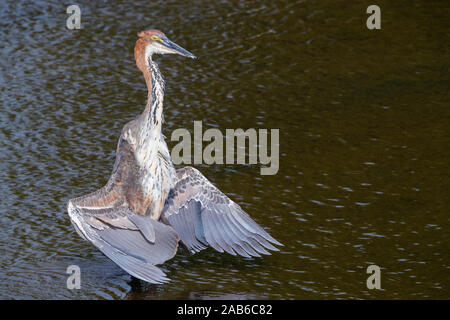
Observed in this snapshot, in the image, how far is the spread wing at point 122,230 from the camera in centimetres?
737

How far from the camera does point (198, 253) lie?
334 inches

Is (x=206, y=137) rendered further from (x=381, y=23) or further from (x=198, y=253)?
(x=381, y=23)

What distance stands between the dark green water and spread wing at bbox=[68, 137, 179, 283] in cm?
33

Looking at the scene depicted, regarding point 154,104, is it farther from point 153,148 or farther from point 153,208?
point 153,208

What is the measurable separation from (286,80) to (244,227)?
4479mm

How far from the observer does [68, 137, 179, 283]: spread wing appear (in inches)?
290

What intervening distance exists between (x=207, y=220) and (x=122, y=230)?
3.09 ft

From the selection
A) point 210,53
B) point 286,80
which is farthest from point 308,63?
point 210,53

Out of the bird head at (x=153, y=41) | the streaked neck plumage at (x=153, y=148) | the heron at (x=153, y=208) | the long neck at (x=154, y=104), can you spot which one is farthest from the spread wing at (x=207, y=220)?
the bird head at (x=153, y=41)

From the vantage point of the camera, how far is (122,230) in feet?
25.4

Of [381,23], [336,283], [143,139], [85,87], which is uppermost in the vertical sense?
[381,23]

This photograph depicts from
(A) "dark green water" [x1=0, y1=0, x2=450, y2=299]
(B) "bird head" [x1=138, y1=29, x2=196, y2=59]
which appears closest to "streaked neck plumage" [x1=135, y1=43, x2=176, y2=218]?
(B) "bird head" [x1=138, y1=29, x2=196, y2=59]

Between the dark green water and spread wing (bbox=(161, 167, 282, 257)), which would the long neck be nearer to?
spread wing (bbox=(161, 167, 282, 257))

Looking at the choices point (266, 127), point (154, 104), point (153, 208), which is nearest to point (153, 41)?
point (154, 104)
